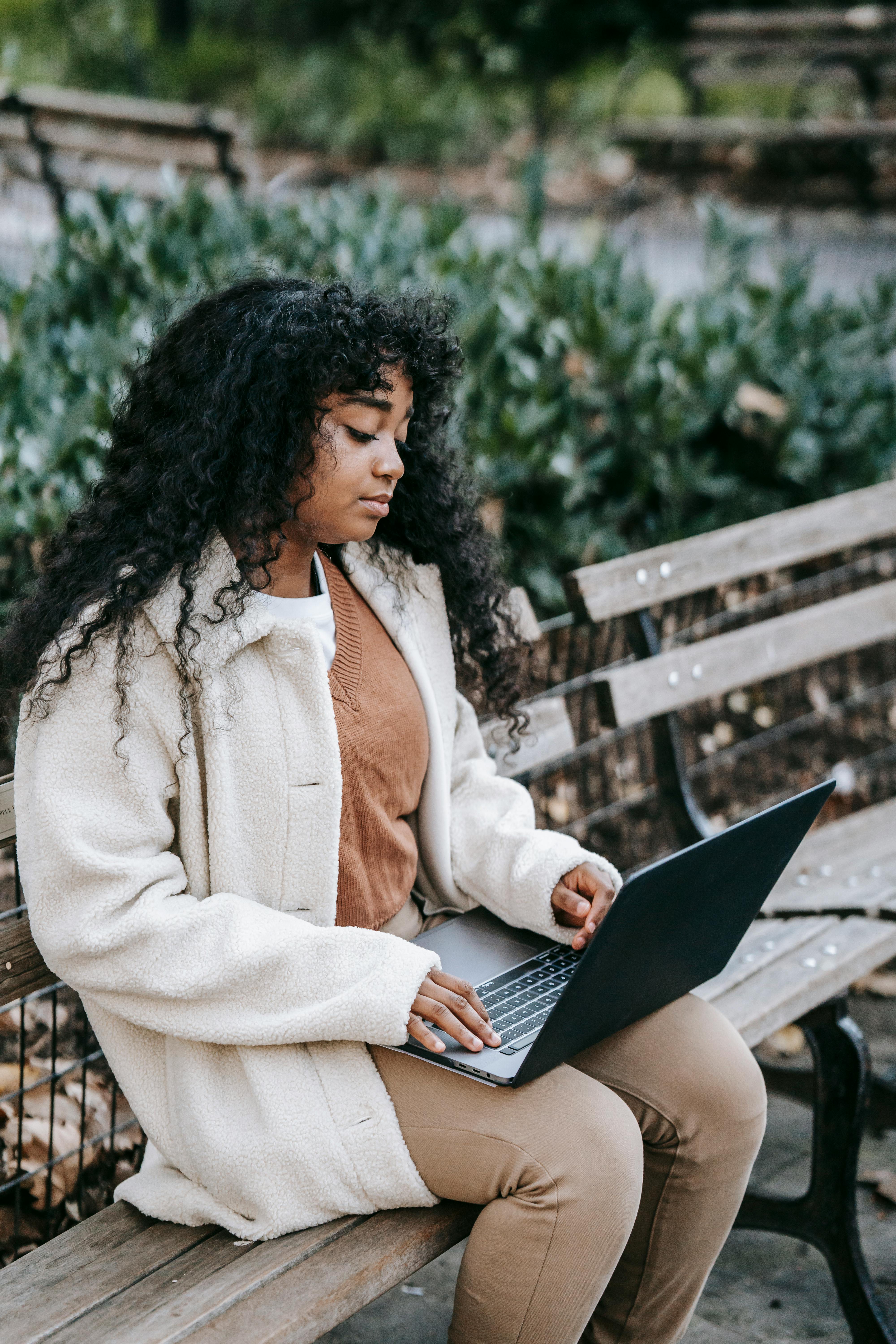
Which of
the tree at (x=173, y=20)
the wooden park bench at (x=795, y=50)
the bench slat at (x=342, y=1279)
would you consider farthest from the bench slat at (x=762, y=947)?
the tree at (x=173, y=20)

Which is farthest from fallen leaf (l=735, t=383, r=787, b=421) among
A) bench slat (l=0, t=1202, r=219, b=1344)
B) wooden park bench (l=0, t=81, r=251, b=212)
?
wooden park bench (l=0, t=81, r=251, b=212)

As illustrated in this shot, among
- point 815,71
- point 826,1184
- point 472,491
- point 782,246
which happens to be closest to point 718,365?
point 472,491

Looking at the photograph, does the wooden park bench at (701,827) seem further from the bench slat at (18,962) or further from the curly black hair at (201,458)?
the curly black hair at (201,458)

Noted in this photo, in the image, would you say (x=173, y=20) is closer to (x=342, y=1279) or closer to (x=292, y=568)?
(x=292, y=568)

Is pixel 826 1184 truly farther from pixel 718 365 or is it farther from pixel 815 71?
pixel 815 71

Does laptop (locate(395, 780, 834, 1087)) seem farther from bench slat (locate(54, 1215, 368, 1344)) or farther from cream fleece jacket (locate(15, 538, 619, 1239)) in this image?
bench slat (locate(54, 1215, 368, 1344))

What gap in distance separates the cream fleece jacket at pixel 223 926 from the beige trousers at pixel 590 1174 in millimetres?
77

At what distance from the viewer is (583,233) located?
459 inches

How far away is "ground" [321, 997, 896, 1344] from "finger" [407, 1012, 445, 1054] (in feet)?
3.33

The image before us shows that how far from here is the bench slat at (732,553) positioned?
3074mm

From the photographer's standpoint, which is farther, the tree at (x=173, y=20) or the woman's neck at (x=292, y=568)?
the tree at (x=173, y=20)

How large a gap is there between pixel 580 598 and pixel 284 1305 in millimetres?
1623

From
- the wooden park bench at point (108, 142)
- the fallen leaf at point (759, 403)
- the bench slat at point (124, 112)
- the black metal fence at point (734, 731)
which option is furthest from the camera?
the wooden park bench at point (108, 142)

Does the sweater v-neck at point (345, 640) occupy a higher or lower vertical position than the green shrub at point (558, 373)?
lower
